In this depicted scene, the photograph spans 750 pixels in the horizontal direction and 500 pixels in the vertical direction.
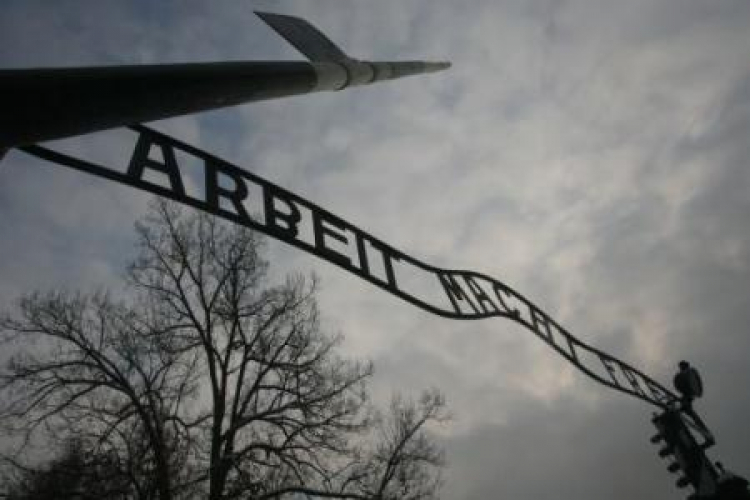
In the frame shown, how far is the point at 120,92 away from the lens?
1.86 metres

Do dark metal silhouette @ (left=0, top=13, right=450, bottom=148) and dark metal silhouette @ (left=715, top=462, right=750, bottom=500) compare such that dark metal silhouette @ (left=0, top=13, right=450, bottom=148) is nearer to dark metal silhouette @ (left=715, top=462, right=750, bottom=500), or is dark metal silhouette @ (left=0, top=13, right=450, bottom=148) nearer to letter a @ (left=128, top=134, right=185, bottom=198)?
letter a @ (left=128, top=134, right=185, bottom=198)

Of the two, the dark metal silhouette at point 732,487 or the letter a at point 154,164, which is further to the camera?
the dark metal silhouette at point 732,487

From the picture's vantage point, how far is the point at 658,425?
215 inches

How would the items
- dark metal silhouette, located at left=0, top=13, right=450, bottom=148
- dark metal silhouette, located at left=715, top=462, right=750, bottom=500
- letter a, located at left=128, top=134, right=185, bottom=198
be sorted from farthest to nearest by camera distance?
1. dark metal silhouette, located at left=715, top=462, right=750, bottom=500
2. letter a, located at left=128, top=134, right=185, bottom=198
3. dark metal silhouette, located at left=0, top=13, right=450, bottom=148

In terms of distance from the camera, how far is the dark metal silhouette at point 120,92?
166 centimetres

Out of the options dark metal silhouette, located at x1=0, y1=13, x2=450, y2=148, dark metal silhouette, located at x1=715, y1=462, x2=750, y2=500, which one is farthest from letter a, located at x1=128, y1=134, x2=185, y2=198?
dark metal silhouette, located at x1=715, y1=462, x2=750, y2=500

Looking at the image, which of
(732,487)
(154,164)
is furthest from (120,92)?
(732,487)

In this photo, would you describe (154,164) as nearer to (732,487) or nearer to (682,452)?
(732,487)

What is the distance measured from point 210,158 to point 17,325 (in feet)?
47.5

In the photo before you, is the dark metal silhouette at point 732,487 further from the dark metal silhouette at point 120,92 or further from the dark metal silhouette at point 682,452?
the dark metal silhouette at point 120,92

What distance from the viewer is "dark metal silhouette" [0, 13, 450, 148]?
Answer: 65.2 inches

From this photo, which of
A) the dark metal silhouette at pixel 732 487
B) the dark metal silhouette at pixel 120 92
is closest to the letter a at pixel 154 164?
the dark metal silhouette at pixel 120 92

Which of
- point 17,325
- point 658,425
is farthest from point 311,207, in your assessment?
point 17,325

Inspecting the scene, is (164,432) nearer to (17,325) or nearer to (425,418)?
(17,325)
